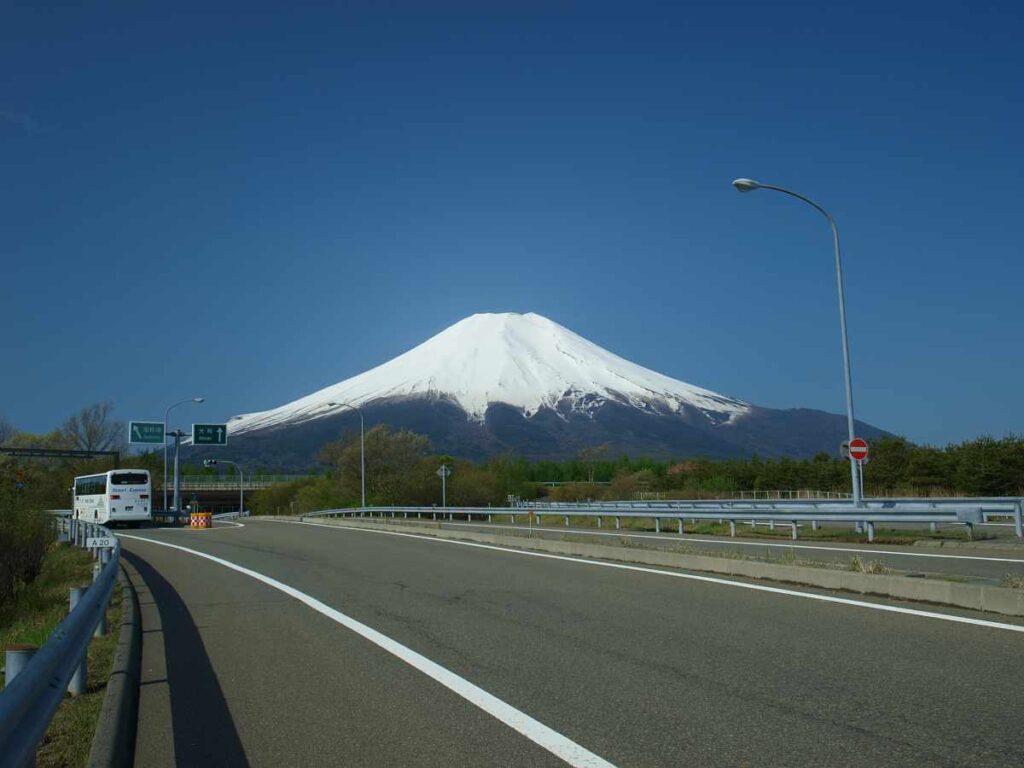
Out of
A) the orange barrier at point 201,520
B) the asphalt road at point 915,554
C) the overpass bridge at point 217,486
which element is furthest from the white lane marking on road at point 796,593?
the overpass bridge at point 217,486

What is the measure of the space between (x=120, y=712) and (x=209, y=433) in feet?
221

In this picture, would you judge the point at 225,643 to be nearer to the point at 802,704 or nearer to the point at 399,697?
the point at 399,697

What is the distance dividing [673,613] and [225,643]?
475 cm

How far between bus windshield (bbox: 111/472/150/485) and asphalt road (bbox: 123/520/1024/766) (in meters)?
40.8

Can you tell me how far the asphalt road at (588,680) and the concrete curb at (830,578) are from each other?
0.39 m

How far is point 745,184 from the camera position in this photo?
24641mm

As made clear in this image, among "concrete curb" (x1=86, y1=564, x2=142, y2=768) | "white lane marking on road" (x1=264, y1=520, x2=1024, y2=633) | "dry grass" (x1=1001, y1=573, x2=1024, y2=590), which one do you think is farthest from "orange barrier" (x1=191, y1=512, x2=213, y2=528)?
"dry grass" (x1=1001, y1=573, x2=1024, y2=590)

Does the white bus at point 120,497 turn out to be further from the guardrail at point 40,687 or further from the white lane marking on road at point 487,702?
the guardrail at point 40,687

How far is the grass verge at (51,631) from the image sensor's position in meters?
5.50

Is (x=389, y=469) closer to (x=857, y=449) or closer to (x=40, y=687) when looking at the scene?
(x=857, y=449)

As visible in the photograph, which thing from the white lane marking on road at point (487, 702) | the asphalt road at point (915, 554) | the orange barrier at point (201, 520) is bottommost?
the orange barrier at point (201, 520)

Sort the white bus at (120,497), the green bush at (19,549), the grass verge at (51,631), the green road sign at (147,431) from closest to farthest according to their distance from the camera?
the grass verge at (51,631) < the green bush at (19,549) < the white bus at (120,497) < the green road sign at (147,431)

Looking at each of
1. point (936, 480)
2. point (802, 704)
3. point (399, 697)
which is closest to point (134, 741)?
point (399, 697)

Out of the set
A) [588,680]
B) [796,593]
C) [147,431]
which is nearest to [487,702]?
[588,680]
